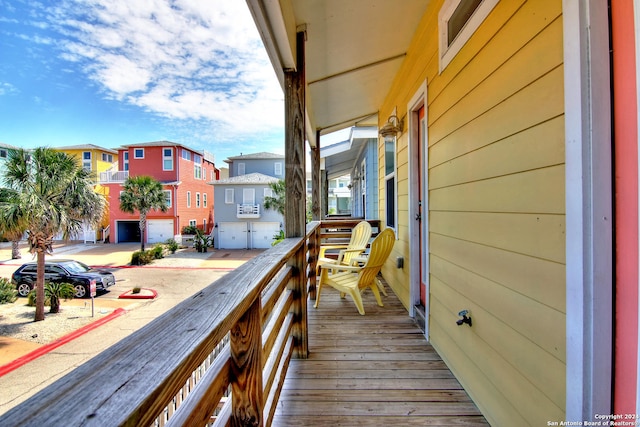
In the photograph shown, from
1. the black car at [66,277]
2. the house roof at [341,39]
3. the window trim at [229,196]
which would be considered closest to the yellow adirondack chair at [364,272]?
the house roof at [341,39]

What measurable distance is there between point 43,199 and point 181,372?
12.5m

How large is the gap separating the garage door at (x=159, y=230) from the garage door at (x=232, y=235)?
3.65m

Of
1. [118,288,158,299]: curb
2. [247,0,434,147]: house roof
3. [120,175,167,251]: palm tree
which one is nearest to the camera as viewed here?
[247,0,434,147]: house roof

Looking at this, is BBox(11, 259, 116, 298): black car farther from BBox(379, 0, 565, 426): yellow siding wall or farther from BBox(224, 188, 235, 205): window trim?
BBox(379, 0, 565, 426): yellow siding wall

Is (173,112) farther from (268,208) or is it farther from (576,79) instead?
(576,79)

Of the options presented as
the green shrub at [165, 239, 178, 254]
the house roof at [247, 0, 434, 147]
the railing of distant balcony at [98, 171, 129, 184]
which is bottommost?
the green shrub at [165, 239, 178, 254]

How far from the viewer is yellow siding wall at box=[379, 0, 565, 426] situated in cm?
101

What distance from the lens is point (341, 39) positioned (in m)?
2.31

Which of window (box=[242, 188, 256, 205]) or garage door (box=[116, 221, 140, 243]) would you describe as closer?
window (box=[242, 188, 256, 205])

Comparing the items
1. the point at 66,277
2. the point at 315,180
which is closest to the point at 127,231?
the point at 66,277

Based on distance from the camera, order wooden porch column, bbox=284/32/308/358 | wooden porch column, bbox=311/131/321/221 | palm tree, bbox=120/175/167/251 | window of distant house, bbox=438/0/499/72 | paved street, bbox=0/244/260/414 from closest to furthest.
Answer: window of distant house, bbox=438/0/499/72, wooden porch column, bbox=284/32/308/358, wooden porch column, bbox=311/131/321/221, paved street, bbox=0/244/260/414, palm tree, bbox=120/175/167/251

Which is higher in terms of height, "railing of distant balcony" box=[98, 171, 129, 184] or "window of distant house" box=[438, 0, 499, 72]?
"railing of distant balcony" box=[98, 171, 129, 184]

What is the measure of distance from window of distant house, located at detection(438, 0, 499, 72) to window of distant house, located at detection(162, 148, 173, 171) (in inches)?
825

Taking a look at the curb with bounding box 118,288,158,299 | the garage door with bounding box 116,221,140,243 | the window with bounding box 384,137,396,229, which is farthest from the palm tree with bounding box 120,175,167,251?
the window with bounding box 384,137,396,229
